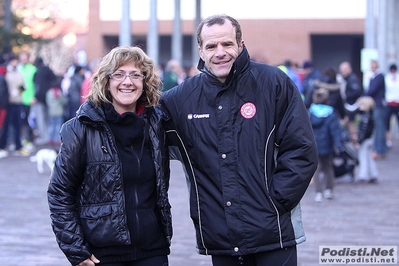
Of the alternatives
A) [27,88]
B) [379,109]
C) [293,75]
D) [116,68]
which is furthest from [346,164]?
[116,68]

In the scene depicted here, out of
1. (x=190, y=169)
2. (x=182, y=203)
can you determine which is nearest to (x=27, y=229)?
(x=182, y=203)

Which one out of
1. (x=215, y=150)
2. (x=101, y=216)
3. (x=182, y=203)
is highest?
(x=215, y=150)

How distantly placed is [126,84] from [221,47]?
55 centimetres

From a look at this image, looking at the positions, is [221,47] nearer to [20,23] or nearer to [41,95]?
[41,95]

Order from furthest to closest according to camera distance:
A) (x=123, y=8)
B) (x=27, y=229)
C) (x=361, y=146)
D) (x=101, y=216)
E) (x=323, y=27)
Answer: (x=323, y=27) < (x=123, y=8) < (x=361, y=146) < (x=27, y=229) < (x=101, y=216)

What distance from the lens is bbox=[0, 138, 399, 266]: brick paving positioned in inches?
303

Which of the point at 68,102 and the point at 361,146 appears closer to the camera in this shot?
the point at 361,146

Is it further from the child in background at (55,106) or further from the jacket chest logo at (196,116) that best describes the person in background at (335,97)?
the jacket chest logo at (196,116)

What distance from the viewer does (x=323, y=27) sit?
1291 inches

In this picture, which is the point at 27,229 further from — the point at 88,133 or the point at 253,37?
the point at 253,37

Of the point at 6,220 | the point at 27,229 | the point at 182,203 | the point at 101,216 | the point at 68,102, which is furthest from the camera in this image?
the point at 68,102

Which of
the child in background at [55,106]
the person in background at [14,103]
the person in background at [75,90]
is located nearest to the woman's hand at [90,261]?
the person in background at [14,103]

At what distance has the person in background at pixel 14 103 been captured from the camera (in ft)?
55.2

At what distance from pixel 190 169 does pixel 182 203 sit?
21.2 ft
